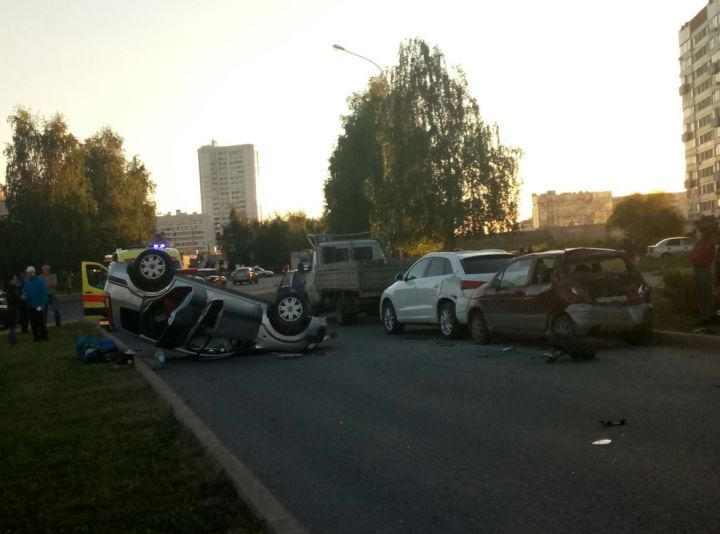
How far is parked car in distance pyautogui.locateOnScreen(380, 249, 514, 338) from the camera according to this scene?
17.4 m

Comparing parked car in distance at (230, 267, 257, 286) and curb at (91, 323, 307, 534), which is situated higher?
curb at (91, 323, 307, 534)

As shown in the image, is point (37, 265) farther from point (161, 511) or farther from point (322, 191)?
point (161, 511)

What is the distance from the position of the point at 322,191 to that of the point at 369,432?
58.1 metres

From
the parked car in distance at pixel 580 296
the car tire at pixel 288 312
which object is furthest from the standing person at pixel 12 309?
the parked car in distance at pixel 580 296

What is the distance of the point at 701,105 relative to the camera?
114000 millimetres

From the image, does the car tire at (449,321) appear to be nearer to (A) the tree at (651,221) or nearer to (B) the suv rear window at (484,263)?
(B) the suv rear window at (484,263)

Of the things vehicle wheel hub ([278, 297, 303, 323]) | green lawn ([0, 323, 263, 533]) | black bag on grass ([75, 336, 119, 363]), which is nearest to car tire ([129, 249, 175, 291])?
black bag on grass ([75, 336, 119, 363])

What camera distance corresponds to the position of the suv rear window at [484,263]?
57.9 ft

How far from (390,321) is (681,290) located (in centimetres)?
620

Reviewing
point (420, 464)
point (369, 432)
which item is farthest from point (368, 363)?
point (420, 464)

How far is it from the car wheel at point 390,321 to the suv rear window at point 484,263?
2.68 meters

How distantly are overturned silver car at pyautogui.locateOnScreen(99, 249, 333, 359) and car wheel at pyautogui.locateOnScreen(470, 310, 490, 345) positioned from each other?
2804 mm

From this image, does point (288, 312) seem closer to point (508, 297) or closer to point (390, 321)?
point (508, 297)

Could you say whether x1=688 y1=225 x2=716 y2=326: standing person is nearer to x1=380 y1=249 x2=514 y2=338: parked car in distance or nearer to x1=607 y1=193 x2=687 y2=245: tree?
x1=380 y1=249 x2=514 y2=338: parked car in distance
